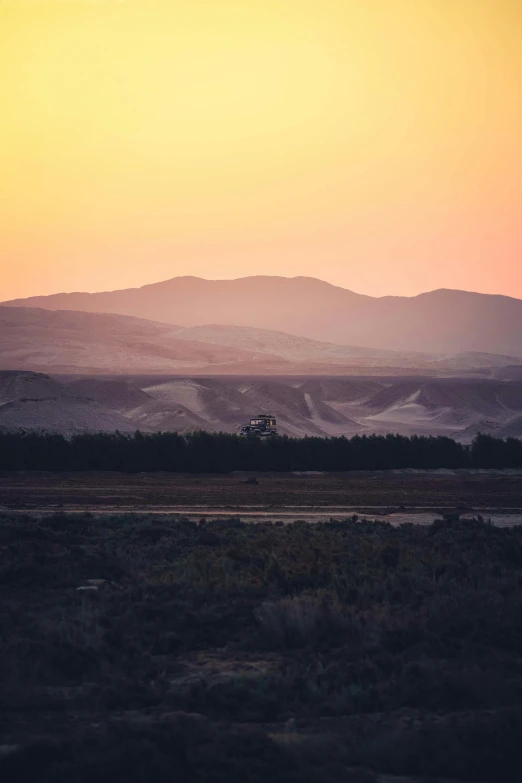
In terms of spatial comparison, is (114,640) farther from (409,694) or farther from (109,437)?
(109,437)

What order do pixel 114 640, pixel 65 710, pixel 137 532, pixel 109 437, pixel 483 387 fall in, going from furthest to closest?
pixel 483 387
pixel 109 437
pixel 137 532
pixel 114 640
pixel 65 710

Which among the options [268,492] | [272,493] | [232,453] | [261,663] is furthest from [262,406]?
[261,663]

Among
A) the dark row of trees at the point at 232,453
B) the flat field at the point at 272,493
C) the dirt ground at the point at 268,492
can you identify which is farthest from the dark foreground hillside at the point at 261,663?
the dark row of trees at the point at 232,453

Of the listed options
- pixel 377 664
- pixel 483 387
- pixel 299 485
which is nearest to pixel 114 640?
pixel 377 664

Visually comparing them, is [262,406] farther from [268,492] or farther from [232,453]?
[268,492]

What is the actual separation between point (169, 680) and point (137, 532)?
38.7ft

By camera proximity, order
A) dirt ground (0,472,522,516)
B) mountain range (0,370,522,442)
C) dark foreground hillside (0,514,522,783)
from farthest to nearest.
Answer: mountain range (0,370,522,442) < dirt ground (0,472,522,516) < dark foreground hillside (0,514,522,783)

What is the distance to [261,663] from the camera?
40.7ft

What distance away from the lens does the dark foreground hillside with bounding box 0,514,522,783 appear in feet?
29.9

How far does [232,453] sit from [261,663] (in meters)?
40.3

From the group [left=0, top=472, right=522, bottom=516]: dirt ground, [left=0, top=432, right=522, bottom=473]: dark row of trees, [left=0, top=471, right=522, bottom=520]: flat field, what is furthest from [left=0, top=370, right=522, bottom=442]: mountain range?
[left=0, top=471, right=522, bottom=520]: flat field

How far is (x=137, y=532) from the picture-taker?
2320 centimetres

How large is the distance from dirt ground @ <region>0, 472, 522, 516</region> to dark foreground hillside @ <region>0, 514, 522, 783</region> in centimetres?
1404

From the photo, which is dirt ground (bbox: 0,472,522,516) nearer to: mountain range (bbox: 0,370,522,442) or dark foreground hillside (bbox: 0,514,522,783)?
dark foreground hillside (bbox: 0,514,522,783)
